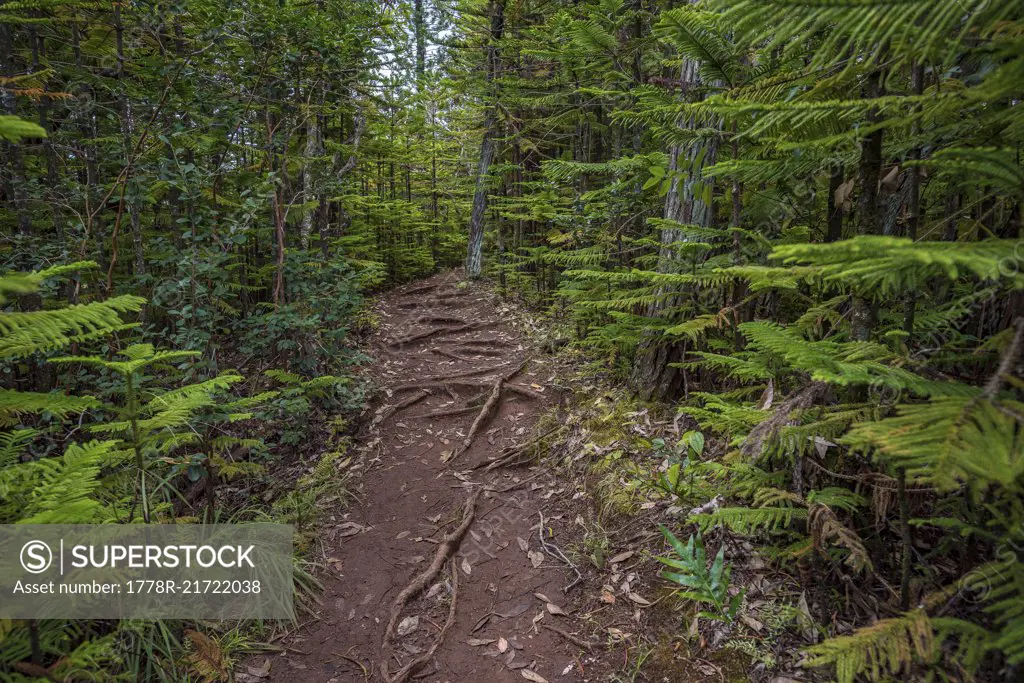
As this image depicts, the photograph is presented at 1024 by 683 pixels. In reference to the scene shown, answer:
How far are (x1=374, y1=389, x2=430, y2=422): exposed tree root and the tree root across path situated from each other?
229 centimetres

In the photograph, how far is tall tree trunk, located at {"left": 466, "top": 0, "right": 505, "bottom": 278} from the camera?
438 inches

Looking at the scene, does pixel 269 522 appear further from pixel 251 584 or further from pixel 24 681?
pixel 24 681

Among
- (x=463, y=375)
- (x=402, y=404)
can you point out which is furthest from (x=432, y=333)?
Result: (x=402, y=404)

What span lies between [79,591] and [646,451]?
412 centimetres

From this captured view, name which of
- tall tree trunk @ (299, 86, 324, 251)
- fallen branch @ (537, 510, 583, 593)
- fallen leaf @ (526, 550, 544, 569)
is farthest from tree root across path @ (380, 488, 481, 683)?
tall tree trunk @ (299, 86, 324, 251)

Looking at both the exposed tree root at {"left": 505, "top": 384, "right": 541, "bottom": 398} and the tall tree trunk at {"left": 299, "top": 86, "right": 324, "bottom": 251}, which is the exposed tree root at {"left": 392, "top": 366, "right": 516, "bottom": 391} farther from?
the tall tree trunk at {"left": 299, "top": 86, "right": 324, "bottom": 251}

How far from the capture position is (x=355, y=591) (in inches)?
169

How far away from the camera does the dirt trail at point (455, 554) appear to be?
3.55 metres

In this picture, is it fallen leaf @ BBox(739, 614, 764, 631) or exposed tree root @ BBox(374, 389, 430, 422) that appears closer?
fallen leaf @ BBox(739, 614, 764, 631)

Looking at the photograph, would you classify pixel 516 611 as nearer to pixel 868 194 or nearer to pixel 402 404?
pixel 868 194

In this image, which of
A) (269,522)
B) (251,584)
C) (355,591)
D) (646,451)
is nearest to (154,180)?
(269,522)

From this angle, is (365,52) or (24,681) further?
(365,52)

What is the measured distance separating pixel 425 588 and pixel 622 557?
1.77 meters

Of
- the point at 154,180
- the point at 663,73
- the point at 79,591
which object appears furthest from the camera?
the point at 663,73
